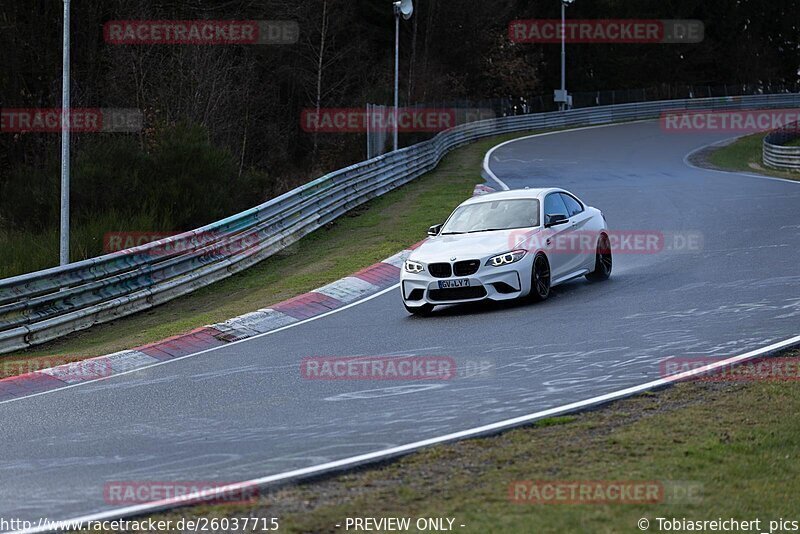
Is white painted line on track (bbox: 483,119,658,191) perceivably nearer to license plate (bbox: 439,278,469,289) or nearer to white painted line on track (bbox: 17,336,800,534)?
license plate (bbox: 439,278,469,289)

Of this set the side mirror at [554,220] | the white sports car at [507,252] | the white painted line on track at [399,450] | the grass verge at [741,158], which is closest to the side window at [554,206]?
the white sports car at [507,252]

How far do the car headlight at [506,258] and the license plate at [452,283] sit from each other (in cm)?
36

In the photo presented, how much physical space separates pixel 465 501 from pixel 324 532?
850 mm

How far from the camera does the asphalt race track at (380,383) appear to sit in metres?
7.99

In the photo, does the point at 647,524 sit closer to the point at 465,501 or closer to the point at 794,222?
the point at 465,501

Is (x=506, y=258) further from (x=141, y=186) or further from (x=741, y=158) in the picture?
(x=741, y=158)

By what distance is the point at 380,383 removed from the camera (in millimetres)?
10484

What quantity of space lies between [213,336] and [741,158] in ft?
97.8

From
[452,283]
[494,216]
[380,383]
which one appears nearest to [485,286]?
[452,283]

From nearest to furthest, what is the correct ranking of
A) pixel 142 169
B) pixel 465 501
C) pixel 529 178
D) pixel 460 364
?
pixel 465 501, pixel 460 364, pixel 142 169, pixel 529 178

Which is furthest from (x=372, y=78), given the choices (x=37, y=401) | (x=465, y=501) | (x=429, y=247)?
(x=465, y=501)

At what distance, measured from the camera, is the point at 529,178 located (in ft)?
110

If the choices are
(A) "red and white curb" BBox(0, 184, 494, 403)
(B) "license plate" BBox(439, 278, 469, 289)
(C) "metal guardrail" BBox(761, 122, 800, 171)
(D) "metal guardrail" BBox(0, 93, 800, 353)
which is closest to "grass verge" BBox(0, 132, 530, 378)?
(D) "metal guardrail" BBox(0, 93, 800, 353)

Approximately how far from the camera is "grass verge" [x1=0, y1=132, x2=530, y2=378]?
15.4 m
